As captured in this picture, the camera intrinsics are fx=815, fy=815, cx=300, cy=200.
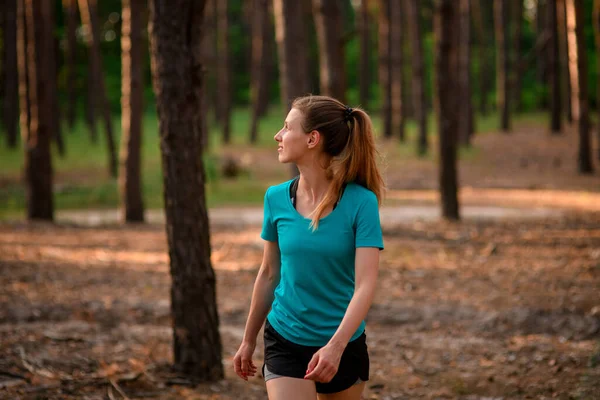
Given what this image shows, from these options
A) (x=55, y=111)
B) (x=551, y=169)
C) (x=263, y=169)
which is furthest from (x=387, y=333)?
(x=55, y=111)

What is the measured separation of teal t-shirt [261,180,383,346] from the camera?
11.2 feet

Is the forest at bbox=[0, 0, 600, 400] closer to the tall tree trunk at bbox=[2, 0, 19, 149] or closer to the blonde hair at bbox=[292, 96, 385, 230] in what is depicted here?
the blonde hair at bbox=[292, 96, 385, 230]

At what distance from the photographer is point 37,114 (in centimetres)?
1647

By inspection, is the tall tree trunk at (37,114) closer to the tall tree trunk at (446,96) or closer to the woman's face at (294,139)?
the tall tree trunk at (446,96)

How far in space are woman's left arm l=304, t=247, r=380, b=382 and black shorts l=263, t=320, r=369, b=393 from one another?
0.20m

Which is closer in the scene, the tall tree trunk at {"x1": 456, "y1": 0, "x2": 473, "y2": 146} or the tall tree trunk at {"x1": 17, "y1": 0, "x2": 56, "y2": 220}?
the tall tree trunk at {"x1": 17, "y1": 0, "x2": 56, "y2": 220}

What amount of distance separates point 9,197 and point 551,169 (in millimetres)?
17286

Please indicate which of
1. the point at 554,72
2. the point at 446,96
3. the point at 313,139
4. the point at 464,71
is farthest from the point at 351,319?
the point at 554,72

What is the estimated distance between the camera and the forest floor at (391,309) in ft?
20.5

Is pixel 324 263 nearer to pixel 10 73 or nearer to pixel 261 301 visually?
pixel 261 301

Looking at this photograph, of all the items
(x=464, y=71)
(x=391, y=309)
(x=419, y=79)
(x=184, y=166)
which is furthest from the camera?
(x=464, y=71)

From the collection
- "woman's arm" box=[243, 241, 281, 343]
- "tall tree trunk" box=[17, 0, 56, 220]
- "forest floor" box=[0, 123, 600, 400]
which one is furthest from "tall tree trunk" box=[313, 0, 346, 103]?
"woman's arm" box=[243, 241, 281, 343]

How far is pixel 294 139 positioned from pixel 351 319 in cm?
83

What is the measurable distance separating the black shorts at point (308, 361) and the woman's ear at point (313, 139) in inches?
32.6
